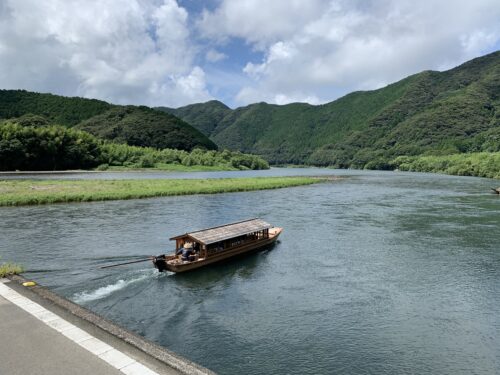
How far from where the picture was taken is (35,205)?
56375 mm

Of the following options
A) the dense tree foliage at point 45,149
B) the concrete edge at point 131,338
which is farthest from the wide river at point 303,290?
the dense tree foliage at point 45,149

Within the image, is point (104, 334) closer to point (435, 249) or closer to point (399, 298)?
point (399, 298)

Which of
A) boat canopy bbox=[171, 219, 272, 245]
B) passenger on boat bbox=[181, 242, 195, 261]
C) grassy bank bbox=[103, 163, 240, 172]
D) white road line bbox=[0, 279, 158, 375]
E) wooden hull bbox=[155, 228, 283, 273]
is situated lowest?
wooden hull bbox=[155, 228, 283, 273]

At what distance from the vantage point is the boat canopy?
97.6 ft

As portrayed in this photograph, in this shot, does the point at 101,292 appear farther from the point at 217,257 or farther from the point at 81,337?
the point at 81,337

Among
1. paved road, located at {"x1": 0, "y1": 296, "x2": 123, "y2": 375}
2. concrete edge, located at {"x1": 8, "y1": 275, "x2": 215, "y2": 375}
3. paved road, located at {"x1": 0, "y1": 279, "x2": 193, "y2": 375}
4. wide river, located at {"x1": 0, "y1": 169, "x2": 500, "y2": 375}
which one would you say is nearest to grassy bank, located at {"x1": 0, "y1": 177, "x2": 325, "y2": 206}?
wide river, located at {"x1": 0, "y1": 169, "x2": 500, "y2": 375}

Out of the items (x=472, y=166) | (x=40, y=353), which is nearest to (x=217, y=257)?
(x=40, y=353)

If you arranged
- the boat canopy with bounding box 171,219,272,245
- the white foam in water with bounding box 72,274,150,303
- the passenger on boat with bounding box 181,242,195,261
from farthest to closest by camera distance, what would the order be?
the boat canopy with bounding box 171,219,272,245
the passenger on boat with bounding box 181,242,195,261
the white foam in water with bounding box 72,274,150,303

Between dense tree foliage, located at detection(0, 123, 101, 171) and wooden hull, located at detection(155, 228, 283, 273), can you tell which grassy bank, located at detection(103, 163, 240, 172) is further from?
wooden hull, located at detection(155, 228, 283, 273)

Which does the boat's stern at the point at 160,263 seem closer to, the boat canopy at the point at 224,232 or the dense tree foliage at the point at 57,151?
the boat canopy at the point at 224,232

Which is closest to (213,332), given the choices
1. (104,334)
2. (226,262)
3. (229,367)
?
(229,367)

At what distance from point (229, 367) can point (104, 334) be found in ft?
16.1

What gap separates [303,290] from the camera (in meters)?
24.5

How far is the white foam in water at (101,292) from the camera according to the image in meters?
22.5
